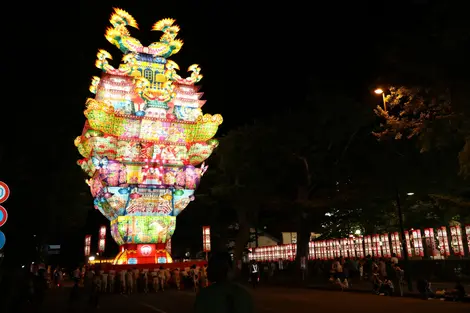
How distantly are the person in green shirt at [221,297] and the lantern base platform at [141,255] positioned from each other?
25663 millimetres

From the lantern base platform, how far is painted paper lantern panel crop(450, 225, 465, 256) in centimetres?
1759

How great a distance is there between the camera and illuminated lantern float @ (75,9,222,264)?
90.1ft

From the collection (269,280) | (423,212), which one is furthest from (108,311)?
(423,212)

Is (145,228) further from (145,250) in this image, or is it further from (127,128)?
(127,128)

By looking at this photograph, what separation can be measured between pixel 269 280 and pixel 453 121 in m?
21.2

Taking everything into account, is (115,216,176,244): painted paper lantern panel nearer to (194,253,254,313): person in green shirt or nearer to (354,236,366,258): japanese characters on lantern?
(354,236,366,258): japanese characters on lantern

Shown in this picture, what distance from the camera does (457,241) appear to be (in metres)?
20.8

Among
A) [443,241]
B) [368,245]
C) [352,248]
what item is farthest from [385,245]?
[443,241]

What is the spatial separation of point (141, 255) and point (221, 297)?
2631 centimetres

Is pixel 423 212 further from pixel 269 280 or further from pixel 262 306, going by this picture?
pixel 262 306

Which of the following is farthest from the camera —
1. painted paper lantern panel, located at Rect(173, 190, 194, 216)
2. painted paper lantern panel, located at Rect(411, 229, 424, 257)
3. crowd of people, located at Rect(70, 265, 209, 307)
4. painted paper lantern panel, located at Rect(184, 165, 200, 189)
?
painted paper lantern panel, located at Rect(184, 165, 200, 189)

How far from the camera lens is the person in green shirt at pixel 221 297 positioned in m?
3.42

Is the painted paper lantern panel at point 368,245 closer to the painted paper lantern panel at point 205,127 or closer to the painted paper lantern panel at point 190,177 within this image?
the painted paper lantern panel at point 190,177

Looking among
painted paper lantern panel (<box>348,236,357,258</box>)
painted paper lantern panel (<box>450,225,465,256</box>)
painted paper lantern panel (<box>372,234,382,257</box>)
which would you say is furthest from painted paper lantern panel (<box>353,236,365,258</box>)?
painted paper lantern panel (<box>450,225,465,256</box>)
